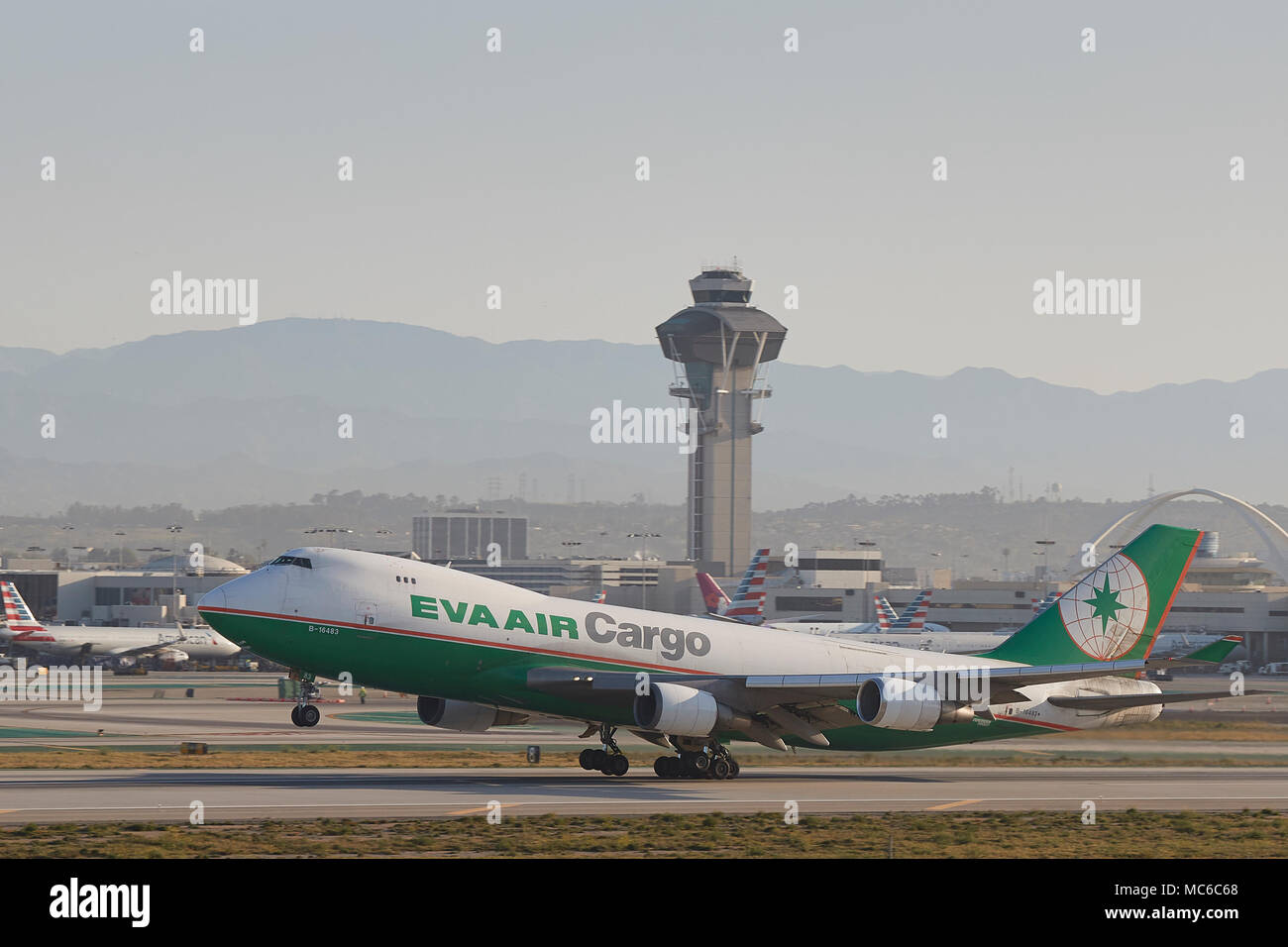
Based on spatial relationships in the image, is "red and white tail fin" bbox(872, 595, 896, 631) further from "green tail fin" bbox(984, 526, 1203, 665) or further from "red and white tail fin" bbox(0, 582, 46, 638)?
"green tail fin" bbox(984, 526, 1203, 665)

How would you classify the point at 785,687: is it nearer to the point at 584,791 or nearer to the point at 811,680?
the point at 811,680

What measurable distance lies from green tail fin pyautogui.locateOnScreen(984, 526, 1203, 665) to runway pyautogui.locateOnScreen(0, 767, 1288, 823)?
4.17 m

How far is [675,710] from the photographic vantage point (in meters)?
42.7

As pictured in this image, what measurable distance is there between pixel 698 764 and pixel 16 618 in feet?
369

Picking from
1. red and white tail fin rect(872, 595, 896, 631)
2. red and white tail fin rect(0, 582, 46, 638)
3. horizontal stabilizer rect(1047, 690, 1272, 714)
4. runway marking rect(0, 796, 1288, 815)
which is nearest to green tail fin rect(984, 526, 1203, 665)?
horizontal stabilizer rect(1047, 690, 1272, 714)

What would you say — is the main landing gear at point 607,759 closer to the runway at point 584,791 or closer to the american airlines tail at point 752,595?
the runway at point 584,791

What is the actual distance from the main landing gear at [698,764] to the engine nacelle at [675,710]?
100 inches

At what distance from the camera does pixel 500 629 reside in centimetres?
4378

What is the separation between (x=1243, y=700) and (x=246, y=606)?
74.9 metres

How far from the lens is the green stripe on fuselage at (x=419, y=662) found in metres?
42.1

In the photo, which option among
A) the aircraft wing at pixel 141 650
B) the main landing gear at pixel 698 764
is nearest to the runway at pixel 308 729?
the main landing gear at pixel 698 764

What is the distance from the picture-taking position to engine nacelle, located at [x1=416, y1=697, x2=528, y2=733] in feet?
151
